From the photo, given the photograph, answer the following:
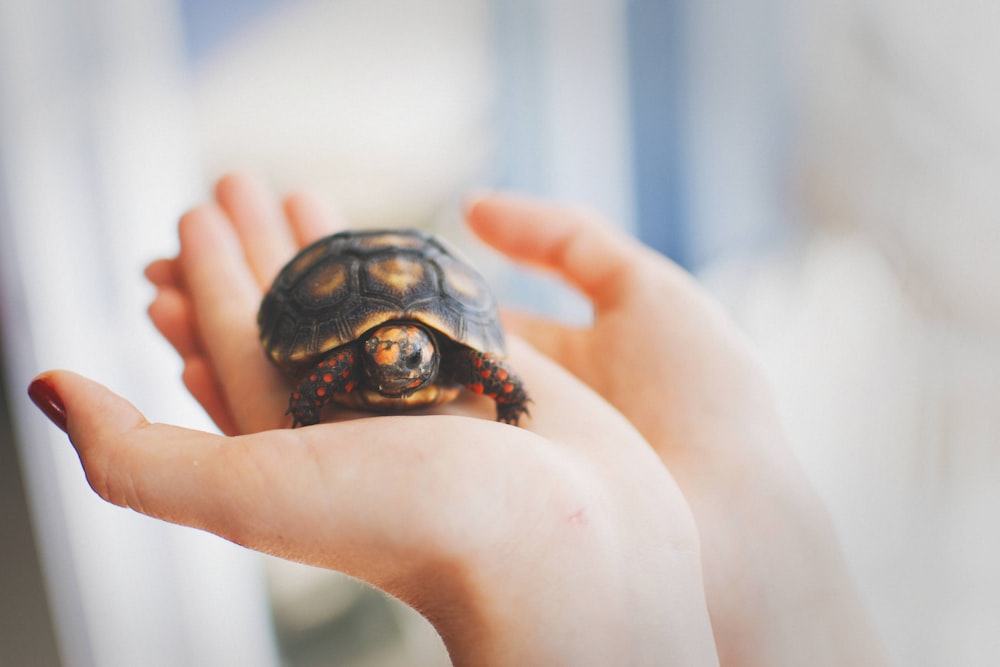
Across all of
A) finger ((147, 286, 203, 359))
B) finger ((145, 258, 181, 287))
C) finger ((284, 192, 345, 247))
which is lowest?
finger ((147, 286, 203, 359))

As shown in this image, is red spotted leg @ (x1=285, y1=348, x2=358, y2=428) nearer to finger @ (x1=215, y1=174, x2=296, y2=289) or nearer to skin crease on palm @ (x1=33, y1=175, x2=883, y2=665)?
skin crease on palm @ (x1=33, y1=175, x2=883, y2=665)

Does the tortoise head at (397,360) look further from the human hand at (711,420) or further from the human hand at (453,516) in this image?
the human hand at (711,420)

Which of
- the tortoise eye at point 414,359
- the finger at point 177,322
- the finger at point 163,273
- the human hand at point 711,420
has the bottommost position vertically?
the human hand at point 711,420

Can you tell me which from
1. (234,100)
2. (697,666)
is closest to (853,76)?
(697,666)

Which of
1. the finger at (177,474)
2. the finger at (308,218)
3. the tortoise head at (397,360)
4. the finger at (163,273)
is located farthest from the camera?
the finger at (308,218)

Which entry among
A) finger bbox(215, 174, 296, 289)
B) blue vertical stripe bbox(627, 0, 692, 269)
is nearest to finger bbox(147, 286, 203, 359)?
finger bbox(215, 174, 296, 289)

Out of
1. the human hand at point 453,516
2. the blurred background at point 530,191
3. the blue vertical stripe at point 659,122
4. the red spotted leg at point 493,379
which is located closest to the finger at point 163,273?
the blurred background at point 530,191

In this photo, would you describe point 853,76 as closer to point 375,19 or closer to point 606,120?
point 606,120
